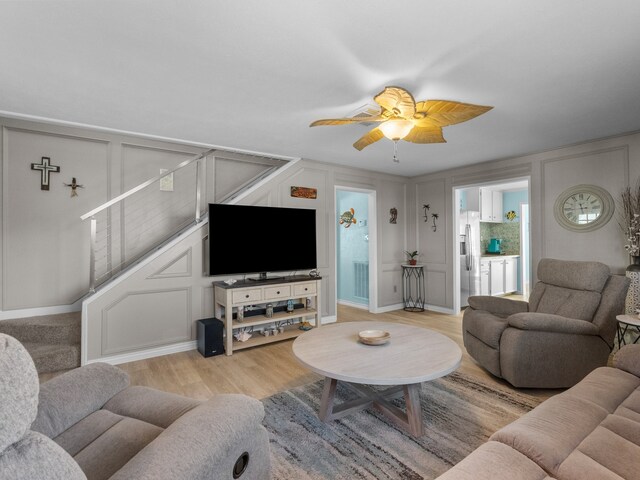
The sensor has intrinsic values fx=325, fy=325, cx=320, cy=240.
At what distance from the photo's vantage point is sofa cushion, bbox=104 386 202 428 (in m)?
1.35

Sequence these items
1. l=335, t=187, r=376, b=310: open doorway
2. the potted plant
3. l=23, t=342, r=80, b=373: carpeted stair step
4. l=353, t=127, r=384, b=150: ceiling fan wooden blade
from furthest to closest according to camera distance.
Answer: l=335, t=187, r=376, b=310: open doorway < the potted plant < l=23, t=342, r=80, b=373: carpeted stair step < l=353, t=127, r=384, b=150: ceiling fan wooden blade

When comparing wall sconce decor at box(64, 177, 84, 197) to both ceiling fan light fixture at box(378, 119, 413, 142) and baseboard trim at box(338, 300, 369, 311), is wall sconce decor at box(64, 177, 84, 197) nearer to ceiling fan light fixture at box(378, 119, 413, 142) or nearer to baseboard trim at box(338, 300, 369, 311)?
ceiling fan light fixture at box(378, 119, 413, 142)

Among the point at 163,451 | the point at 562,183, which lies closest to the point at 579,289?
the point at 562,183

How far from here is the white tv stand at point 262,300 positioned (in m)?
3.55

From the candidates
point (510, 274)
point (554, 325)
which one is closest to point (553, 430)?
point (554, 325)

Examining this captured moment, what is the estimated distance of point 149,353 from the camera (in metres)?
3.45

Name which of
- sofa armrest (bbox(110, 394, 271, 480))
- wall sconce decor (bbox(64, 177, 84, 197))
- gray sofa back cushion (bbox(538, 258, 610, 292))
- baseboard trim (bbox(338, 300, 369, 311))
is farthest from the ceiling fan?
baseboard trim (bbox(338, 300, 369, 311))

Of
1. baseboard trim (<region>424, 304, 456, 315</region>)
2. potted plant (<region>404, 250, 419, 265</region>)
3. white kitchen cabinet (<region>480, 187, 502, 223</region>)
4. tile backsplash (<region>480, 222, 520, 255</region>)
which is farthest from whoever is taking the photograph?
Answer: tile backsplash (<region>480, 222, 520, 255</region>)

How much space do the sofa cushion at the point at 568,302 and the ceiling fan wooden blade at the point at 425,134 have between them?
1.84 meters

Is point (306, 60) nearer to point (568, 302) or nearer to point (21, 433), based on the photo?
point (21, 433)

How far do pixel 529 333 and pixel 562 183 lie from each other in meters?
2.47

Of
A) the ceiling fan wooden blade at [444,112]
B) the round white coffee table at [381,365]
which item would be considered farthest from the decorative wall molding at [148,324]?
the ceiling fan wooden blade at [444,112]

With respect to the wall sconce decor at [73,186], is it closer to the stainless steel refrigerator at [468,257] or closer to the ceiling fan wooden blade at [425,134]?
the ceiling fan wooden blade at [425,134]

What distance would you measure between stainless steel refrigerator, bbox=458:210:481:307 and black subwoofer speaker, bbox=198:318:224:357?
14.2ft
